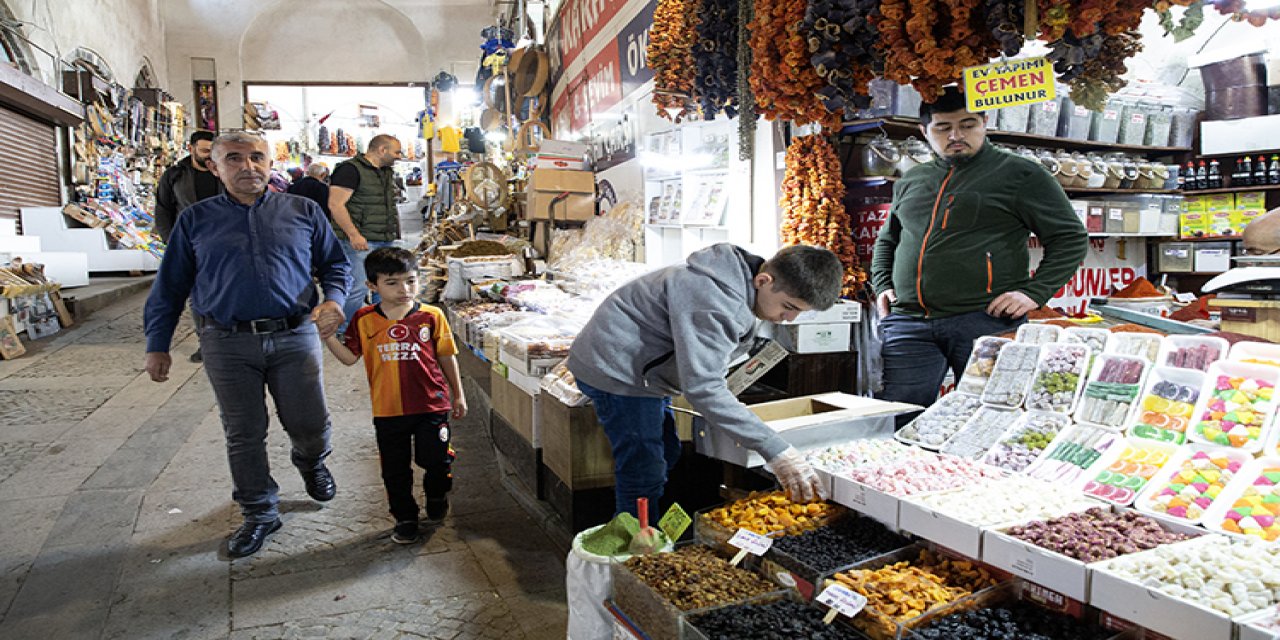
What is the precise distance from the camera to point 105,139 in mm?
14906

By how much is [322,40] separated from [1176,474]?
2152 centimetres

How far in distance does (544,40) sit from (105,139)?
9280mm

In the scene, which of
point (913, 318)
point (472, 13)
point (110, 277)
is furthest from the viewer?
point (472, 13)

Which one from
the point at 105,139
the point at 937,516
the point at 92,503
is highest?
the point at 105,139

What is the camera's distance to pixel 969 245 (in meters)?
3.29

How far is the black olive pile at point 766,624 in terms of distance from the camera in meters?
1.83

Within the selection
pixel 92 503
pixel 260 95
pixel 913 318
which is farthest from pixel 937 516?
pixel 260 95

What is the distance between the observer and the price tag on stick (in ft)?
7.14

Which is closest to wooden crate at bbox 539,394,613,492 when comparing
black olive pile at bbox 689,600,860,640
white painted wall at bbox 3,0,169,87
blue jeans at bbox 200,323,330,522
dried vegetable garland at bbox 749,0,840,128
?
blue jeans at bbox 200,323,330,522

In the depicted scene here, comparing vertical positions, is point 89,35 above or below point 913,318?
above

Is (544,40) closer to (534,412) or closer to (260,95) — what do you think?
(534,412)

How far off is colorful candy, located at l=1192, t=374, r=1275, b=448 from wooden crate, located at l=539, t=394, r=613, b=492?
2.08 metres

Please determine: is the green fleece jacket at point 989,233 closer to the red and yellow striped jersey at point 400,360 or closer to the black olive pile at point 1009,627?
the black olive pile at point 1009,627

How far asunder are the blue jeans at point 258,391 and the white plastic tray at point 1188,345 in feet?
10.9
